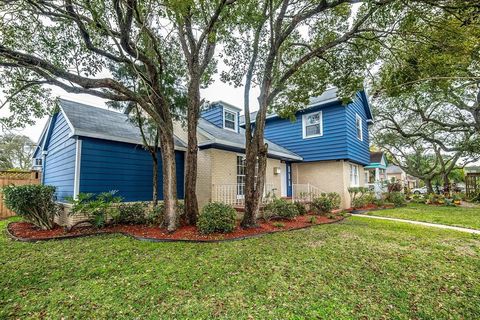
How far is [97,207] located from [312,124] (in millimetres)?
10944

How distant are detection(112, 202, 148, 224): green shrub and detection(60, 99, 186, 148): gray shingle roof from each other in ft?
7.59

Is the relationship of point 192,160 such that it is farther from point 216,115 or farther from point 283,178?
point 283,178

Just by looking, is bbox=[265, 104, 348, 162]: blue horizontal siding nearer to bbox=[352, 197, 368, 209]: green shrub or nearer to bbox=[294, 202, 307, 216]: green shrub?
bbox=[352, 197, 368, 209]: green shrub

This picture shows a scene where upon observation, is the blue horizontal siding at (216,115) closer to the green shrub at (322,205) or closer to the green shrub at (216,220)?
the green shrub at (322,205)

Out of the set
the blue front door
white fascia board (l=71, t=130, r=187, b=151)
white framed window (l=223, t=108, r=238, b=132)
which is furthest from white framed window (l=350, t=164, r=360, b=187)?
white fascia board (l=71, t=130, r=187, b=151)

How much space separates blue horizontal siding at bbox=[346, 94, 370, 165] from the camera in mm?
11832

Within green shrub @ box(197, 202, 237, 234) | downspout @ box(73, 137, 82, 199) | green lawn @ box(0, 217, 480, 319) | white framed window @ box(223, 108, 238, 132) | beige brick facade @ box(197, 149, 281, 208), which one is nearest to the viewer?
green lawn @ box(0, 217, 480, 319)

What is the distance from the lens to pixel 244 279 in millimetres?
3508

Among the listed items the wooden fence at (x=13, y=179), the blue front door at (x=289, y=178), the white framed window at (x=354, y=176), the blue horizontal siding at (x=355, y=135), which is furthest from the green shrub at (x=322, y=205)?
the wooden fence at (x=13, y=179)

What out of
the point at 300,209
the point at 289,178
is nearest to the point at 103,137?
the point at 300,209

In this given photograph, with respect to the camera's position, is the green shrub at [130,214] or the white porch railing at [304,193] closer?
the green shrub at [130,214]

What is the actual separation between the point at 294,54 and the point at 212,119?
5.97 meters

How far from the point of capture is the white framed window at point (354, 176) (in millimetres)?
13308

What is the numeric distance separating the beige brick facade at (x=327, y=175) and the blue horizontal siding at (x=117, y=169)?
331 inches
